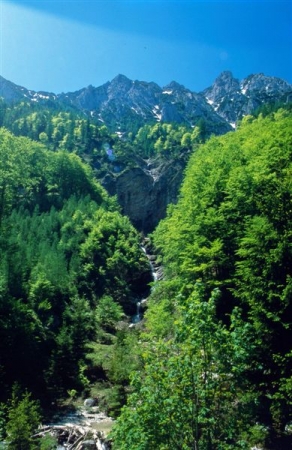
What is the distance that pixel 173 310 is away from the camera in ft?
94.2

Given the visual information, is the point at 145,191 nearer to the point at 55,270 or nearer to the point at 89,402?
the point at 55,270

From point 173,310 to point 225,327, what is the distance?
14080 mm

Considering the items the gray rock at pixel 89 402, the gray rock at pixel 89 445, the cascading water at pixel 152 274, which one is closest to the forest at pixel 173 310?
the gray rock at pixel 89 402

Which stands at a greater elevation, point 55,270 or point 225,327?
point 225,327

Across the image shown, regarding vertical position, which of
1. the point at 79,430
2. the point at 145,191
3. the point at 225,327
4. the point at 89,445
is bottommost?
the point at 79,430

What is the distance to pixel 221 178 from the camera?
2931cm

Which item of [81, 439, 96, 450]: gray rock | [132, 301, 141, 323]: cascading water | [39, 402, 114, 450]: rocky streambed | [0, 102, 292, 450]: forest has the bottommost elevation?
[132, 301, 141, 323]: cascading water

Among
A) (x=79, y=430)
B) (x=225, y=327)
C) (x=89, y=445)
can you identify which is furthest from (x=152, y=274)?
(x=225, y=327)

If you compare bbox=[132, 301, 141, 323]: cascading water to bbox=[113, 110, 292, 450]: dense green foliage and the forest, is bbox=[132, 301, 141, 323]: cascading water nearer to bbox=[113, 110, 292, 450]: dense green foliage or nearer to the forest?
the forest

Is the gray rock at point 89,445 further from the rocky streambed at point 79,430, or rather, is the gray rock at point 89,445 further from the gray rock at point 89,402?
the gray rock at point 89,402

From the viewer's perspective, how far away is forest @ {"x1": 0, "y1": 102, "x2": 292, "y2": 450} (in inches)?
378

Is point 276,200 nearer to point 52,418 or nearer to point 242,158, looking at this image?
point 242,158

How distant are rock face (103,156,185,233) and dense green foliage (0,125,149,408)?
7571 millimetres

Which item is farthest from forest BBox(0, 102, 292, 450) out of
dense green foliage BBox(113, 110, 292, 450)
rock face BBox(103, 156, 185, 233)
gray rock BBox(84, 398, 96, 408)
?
rock face BBox(103, 156, 185, 233)
